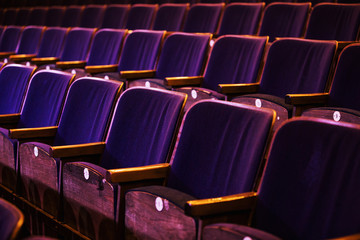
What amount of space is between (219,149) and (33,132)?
0.19 m

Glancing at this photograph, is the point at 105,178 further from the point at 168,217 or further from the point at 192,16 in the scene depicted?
the point at 192,16

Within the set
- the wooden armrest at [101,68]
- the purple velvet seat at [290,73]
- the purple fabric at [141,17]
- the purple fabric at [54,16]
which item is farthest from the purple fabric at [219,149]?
the purple fabric at [54,16]

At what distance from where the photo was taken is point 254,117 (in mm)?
247

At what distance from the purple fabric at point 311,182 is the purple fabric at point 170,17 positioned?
0.46 meters

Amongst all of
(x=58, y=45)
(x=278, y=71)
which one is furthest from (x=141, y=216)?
(x=58, y=45)

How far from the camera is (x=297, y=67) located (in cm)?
40

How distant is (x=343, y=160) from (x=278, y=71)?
0.72 ft

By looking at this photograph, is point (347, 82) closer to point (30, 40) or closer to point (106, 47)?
point (106, 47)

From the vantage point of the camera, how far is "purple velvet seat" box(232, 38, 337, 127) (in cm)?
37

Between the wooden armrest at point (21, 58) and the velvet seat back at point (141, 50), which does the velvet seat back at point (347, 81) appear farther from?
the wooden armrest at point (21, 58)

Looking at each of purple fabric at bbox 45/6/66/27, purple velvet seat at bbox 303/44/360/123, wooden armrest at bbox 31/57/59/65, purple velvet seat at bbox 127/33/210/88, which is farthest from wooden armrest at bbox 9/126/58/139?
purple fabric at bbox 45/6/66/27

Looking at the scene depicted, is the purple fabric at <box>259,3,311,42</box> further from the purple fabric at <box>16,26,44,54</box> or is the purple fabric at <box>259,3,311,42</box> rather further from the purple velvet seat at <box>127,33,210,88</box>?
the purple fabric at <box>16,26,44,54</box>

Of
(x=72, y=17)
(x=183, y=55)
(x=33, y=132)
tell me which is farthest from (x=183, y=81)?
(x=72, y=17)

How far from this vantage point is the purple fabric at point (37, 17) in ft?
3.23
